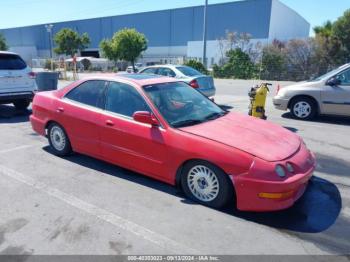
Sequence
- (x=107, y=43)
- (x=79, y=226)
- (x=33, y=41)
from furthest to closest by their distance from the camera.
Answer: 1. (x=33, y=41)
2. (x=107, y=43)
3. (x=79, y=226)

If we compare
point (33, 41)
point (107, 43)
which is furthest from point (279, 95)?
point (33, 41)

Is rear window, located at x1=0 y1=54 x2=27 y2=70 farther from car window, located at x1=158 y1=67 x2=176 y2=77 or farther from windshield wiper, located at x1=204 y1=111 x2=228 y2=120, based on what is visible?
windshield wiper, located at x1=204 y1=111 x2=228 y2=120

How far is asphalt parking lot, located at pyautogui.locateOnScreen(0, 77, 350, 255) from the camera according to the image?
312cm

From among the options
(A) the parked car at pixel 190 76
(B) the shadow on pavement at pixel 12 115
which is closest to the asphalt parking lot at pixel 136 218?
(B) the shadow on pavement at pixel 12 115

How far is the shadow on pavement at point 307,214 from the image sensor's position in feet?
11.5

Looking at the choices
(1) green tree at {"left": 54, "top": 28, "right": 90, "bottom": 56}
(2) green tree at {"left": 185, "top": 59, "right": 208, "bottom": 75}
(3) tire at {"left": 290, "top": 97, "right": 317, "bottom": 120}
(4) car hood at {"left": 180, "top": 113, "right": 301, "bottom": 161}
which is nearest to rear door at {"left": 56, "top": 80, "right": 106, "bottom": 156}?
(4) car hood at {"left": 180, "top": 113, "right": 301, "bottom": 161}

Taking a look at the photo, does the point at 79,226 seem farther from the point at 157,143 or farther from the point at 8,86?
the point at 8,86

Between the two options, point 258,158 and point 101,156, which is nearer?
point 258,158

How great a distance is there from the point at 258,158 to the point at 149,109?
157cm

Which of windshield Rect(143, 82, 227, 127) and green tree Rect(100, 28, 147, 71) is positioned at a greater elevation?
green tree Rect(100, 28, 147, 71)

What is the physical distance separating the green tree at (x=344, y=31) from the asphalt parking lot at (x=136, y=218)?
25.2 m

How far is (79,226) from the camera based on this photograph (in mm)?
3443

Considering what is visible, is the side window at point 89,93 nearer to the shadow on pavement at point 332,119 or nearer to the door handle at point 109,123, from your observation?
the door handle at point 109,123

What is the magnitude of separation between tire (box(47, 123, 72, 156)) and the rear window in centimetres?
441
